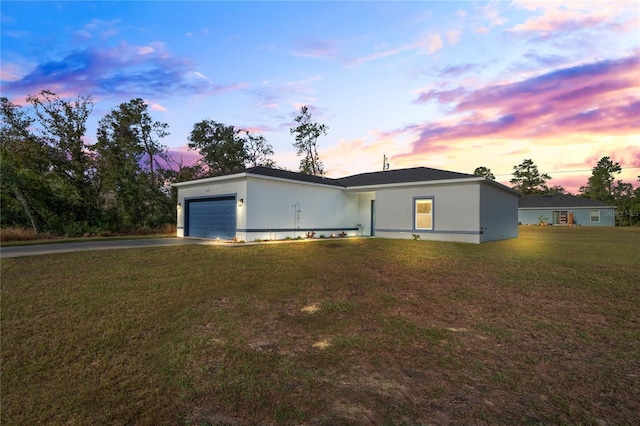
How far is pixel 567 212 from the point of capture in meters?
37.4

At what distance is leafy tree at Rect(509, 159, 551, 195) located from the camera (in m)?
53.3

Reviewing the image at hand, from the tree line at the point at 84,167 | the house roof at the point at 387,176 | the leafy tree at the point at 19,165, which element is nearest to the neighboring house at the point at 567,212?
the house roof at the point at 387,176

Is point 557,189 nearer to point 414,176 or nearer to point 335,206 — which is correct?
point 414,176

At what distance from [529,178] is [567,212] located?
61.7 ft

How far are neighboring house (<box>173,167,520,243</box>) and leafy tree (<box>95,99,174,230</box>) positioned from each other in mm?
4890

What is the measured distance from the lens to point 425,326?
450 centimetres

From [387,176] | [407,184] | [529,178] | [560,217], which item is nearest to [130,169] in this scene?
[387,176]

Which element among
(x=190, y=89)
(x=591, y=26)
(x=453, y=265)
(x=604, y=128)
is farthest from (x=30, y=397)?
(x=604, y=128)

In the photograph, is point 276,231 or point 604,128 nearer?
point 276,231

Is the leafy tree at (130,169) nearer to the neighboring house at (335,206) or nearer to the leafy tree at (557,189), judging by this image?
the neighboring house at (335,206)

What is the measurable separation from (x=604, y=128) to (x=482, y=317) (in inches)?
803

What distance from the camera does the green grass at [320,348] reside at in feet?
8.95

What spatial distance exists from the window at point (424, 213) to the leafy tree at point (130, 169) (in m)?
16.9

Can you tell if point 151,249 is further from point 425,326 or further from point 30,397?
point 425,326
